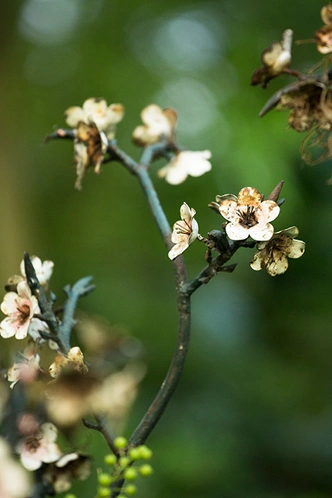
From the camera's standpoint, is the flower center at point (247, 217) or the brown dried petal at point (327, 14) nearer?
the flower center at point (247, 217)

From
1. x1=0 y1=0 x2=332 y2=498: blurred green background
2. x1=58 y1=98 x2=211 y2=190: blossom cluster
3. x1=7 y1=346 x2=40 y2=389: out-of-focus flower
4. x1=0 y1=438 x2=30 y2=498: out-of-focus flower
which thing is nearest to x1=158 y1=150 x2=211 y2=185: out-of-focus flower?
x1=58 y1=98 x2=211 y2=190: blossom cluster

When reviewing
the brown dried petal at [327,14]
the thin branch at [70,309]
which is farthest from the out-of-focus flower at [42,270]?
the brown dried petal at [327,14]

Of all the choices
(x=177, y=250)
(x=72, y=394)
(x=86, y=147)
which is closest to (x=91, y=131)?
(x=86, y=147)

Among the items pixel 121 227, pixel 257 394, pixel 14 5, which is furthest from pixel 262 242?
pixel 14 5

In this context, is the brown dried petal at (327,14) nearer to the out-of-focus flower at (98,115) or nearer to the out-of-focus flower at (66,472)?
the out-of-focus flower at (98,115)

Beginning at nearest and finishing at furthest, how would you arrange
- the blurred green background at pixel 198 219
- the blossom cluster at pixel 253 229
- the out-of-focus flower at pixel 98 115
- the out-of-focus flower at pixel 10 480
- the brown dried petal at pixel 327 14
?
the out-of-focus flower at pixel 10 480 → the blossom cluster at pixel 253 229 → the brown dried petal at pixel 327 14 → the out-of-focus flower at pixel 98 115 → the blurred green background at pixel 198 219

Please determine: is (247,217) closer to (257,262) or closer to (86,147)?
(257,262)

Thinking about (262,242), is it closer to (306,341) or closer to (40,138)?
Result: (306,341)
